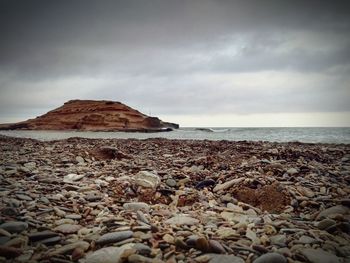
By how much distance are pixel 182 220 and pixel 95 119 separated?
69.7 metres

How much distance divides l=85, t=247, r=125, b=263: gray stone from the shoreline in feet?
0.04

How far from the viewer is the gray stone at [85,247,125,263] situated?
2758 mm

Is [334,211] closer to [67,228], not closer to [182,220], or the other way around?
[182,220]

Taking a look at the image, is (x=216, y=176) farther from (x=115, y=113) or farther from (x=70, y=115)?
(x=70, y=115)

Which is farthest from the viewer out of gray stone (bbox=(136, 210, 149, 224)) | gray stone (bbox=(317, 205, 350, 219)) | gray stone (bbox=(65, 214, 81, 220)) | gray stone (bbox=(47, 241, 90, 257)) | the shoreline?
gray stone (bbox=(317, 205, 350, 219))

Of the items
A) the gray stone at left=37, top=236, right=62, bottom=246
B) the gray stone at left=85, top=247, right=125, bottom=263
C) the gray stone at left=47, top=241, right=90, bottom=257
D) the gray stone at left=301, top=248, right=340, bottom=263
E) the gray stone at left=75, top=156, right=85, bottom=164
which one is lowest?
the gray stone at left=301, top=248, right=340, bottom=263

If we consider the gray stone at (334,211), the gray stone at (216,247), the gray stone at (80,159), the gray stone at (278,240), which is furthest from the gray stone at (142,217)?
the gray stone at (80,159)

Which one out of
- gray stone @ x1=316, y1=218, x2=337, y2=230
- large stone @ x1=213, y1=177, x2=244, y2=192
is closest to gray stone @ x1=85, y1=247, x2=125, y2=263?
gray stone @ x1=316, y1=218, x2=337, y2=230

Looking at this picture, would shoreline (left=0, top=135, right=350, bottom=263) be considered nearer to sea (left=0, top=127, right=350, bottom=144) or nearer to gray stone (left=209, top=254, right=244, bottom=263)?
gray stone (left=209, top=254, right=244, bottom=263)

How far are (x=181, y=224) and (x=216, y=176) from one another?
121 inches

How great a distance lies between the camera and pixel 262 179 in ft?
19.7

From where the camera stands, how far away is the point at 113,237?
125 inches

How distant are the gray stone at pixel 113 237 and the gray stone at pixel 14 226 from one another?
0.99 metres

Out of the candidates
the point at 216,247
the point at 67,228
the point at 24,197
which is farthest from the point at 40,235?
the point at 216,247
